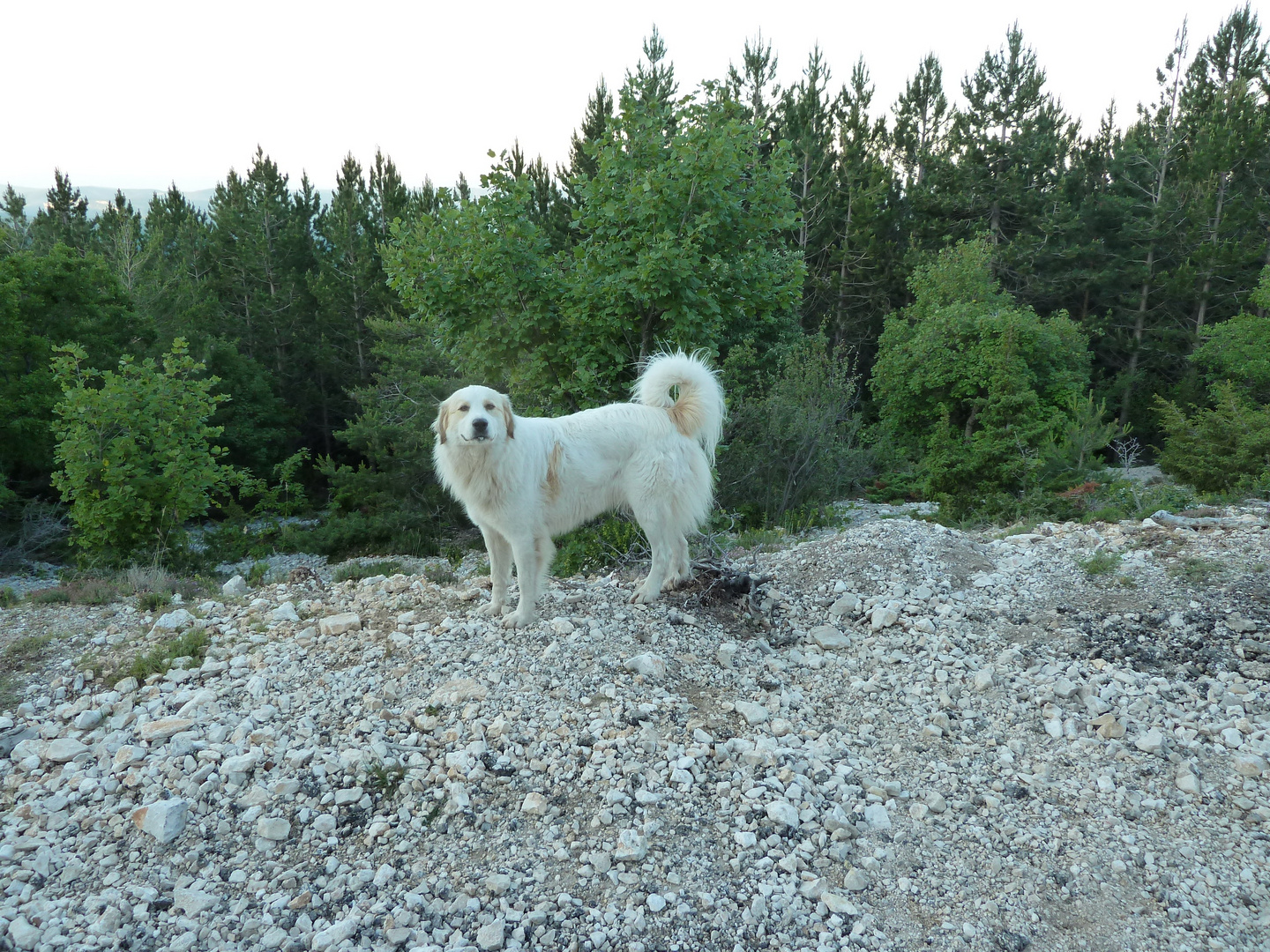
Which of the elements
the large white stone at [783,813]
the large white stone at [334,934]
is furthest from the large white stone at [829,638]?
the large white stone at [334,934]

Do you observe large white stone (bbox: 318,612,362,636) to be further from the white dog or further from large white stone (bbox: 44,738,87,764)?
large white stone (bbox: 44,738,87,764)

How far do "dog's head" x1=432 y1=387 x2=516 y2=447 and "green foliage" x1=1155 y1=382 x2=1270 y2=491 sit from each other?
11.6 m

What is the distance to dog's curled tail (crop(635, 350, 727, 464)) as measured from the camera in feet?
18.7

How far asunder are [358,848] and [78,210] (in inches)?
1309

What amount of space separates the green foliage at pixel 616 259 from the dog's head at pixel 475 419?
3.18m

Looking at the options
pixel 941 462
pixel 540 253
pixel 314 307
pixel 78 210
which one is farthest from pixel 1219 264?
pixel 78 210

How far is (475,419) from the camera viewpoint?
188 inches

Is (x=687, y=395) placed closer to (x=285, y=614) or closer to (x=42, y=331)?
(x=285, y=614)

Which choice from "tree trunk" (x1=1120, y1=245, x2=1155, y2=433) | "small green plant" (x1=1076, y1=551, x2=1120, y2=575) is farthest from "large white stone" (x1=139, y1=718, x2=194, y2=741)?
"tree trunk" (x1=1120, y1=245, x2=1155, y2=433)

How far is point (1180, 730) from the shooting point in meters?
4.00

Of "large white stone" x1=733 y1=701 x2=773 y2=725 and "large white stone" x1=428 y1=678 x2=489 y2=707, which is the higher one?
"large white stone" x1=428 y1=678 x2=489 y2=707

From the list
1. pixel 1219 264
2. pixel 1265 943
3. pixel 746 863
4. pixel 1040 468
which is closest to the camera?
pixel 1265 943

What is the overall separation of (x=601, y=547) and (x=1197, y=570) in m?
5.28

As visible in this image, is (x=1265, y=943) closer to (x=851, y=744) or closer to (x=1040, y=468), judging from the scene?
(x=851, y=744)
